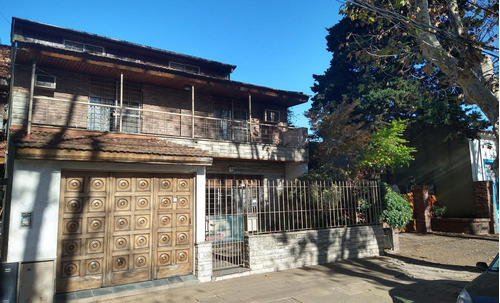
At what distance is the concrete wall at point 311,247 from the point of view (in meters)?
7.90

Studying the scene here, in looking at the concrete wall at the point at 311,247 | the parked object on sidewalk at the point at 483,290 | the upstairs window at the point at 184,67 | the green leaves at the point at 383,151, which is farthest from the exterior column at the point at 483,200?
the upstairs window at the point at 184,67

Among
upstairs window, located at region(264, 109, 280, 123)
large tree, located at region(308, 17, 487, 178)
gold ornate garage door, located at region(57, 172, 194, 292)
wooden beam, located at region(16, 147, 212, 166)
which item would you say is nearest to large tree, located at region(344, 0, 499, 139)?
large tree, located at region(308, 17, 487, 178)

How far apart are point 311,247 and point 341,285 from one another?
1.89 metres

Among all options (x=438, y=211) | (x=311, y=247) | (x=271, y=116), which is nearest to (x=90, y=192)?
(x=311, y=247)

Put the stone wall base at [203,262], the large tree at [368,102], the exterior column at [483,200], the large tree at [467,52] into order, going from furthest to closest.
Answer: the exterior column at [483,200]
the large tree at [368,102]
the stone wall base at [203,262]
the large tree at [467,52]

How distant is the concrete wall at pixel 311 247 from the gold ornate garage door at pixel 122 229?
5.67 ft

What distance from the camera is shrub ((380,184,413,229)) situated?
33.8 ft

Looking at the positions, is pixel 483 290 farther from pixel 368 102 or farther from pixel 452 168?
pixel 368 102

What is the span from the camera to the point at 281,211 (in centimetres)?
858

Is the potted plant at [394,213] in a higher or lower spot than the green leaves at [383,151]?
lower

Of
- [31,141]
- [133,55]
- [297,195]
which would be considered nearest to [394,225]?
[297,195]

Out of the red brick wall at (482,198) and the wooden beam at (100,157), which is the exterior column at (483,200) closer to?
the red brick wall at (482,198)

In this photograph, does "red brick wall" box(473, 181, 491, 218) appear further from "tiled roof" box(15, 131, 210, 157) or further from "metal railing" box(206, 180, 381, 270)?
"tiled roof" box(15, 131, 210, 157)

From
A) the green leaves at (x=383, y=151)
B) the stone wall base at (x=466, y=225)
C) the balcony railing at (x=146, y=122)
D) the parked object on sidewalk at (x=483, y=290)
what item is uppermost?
the balcony railing at (x=146, y=122)
